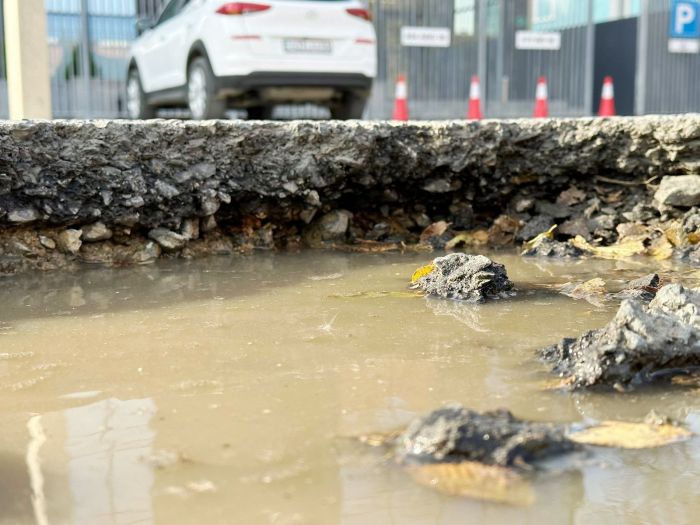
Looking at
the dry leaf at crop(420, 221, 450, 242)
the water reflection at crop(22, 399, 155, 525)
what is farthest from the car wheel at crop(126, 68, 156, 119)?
the water reflection at crop(22, 399, 155, 525)

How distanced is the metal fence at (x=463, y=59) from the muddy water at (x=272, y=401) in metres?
8.28

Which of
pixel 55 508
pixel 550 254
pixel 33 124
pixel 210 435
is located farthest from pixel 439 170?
pixel 55 508

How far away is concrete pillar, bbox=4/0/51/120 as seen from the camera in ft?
19.4

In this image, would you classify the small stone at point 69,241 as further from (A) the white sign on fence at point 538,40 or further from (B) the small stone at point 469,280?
(A) the white sign on fence at point 538,40

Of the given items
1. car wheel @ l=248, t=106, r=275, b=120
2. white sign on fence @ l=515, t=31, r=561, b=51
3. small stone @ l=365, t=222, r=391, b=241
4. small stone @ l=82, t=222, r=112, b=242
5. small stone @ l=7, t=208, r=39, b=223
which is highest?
white sign on fence @ l=515, t=31, r=561, b=51

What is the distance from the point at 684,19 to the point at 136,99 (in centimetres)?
870

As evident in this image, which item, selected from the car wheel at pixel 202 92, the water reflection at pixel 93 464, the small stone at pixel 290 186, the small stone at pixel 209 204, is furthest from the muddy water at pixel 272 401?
the car wheel at pixel 202 92

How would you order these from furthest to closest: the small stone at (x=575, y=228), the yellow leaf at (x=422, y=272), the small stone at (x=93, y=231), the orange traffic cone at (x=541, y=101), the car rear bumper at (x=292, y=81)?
the orange traffic cone at (x=541, y=101) → the car rear bumper at (x=292, y=81) → the small stone at (x=575, y=228) → the small stone at (x=93, y=231) → the yellow leaf at (x=422, y=272)

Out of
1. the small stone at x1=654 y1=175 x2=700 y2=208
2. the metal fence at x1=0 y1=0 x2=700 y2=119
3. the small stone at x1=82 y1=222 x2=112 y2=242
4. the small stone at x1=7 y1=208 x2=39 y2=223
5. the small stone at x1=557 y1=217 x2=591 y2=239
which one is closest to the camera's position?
the small stone at x1=7 y1=208 x2=39 y2=223

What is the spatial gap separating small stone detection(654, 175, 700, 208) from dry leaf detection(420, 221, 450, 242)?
3.96 feet

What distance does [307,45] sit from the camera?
7277 millimetres

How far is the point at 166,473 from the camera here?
Result: 1.70 meters

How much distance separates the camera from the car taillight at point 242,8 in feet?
23.0

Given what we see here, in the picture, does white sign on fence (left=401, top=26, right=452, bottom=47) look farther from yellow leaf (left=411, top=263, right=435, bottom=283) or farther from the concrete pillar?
yellow leaf (left=411, top=263, right=435, bottom=283)
